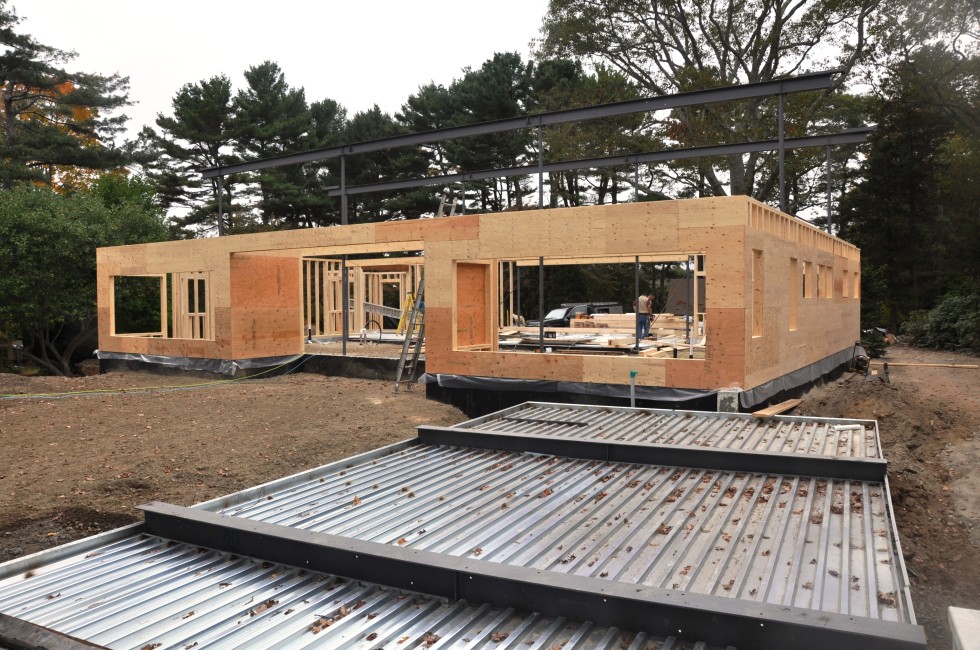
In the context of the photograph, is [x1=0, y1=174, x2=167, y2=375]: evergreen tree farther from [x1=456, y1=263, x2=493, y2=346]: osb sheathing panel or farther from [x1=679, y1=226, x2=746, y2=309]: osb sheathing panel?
[x1=679, y1=226, x2=746, y2=309]: osb sheathing panel

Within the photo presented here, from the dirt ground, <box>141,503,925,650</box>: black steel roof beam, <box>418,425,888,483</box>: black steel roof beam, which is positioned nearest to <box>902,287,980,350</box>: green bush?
the dirt ground

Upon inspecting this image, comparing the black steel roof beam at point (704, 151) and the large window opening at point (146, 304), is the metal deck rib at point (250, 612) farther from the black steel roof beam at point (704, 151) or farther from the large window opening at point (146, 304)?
the large window opening at point (146, 304)

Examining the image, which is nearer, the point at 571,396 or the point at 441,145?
the point at 571,396

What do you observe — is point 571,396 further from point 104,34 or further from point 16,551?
point 104,34

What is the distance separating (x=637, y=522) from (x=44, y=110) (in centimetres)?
3428

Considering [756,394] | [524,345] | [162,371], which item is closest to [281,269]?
[162,371]

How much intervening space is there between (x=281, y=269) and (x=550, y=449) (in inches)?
518

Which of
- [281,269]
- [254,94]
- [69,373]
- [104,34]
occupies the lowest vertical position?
[69,373]

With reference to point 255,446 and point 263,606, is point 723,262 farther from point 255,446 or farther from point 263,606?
point 263,606

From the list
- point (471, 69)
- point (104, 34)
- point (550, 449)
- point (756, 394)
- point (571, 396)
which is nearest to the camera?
point (550, 449)

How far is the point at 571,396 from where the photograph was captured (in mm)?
11695

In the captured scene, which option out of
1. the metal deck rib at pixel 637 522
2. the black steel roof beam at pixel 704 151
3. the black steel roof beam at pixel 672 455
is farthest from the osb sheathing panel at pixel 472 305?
the metal deck rib at pixel 637 522

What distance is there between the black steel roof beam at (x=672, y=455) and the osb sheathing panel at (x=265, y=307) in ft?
37.3

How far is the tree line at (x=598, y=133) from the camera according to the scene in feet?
82.1
